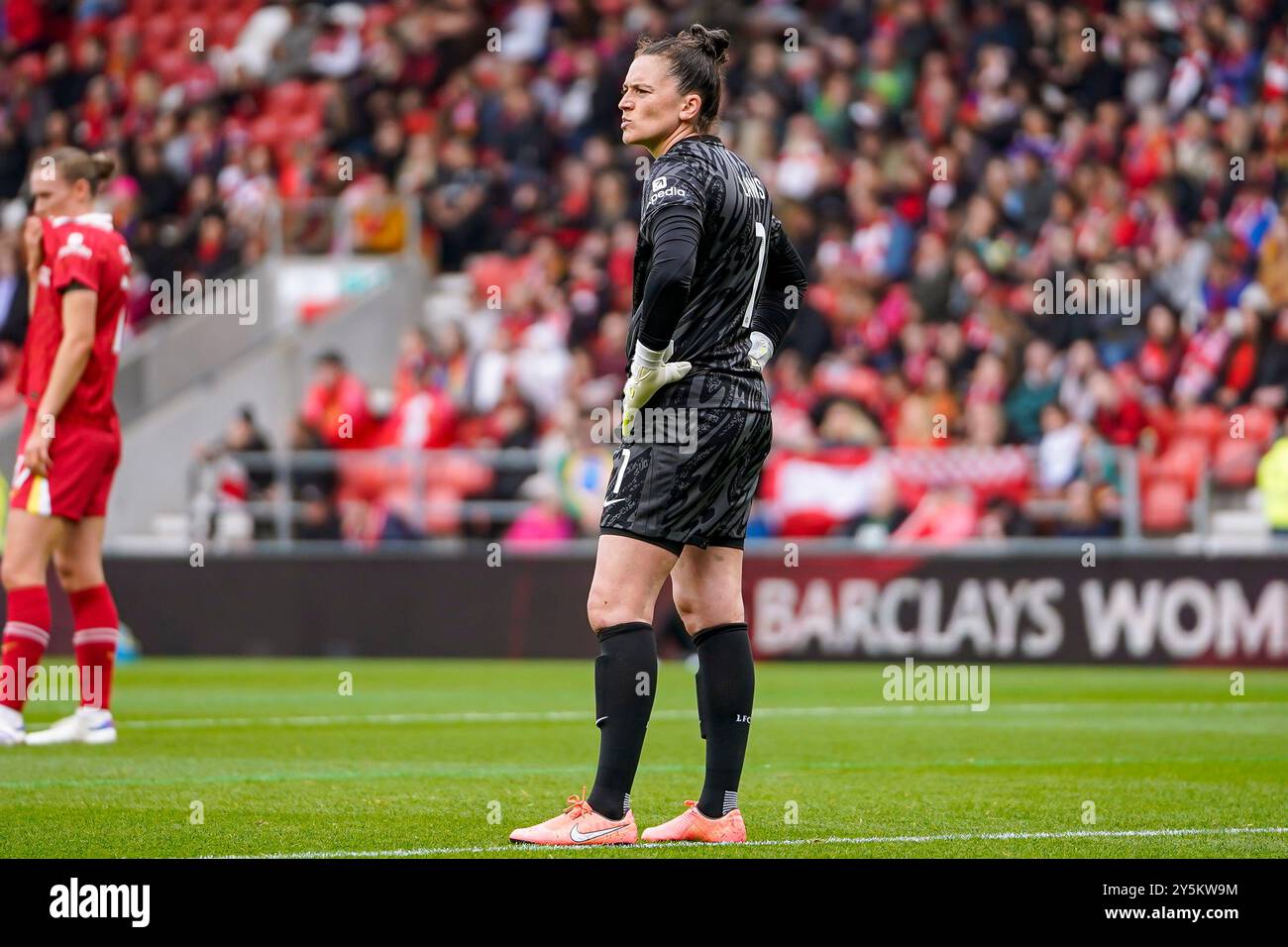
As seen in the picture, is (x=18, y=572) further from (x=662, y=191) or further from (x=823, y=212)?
(x=823, y=212)

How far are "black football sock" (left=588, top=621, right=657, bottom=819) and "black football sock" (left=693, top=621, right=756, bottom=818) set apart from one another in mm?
294

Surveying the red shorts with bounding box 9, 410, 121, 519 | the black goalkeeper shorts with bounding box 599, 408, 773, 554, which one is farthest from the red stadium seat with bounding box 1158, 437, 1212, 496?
the black goalkeeper shorts with bounding box 599, 408, 773, 554

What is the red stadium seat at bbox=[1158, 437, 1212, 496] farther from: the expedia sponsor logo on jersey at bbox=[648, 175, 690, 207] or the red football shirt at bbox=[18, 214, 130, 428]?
the expedia sponsor logo on jersey at bbox=[648, 175, 690, 207]

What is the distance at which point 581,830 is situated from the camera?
648 cm

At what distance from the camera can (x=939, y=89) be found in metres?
22.3

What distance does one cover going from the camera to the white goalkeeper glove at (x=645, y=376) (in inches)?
254

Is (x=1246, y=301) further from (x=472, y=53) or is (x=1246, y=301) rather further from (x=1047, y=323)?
(x=472, y=53)

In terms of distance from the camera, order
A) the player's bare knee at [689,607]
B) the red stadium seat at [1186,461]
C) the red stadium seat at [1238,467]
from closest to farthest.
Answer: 1. the player's bare knee at [689,607]
2. the red stadium seat at [1238,467]
3. the red stadium seat at [1186,461]

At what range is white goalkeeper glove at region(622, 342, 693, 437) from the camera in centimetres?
645

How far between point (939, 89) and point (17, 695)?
14.9 m

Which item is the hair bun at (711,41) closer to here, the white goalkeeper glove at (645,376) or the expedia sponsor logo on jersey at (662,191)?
the expedia sponsor logo on jersey at (662,191)

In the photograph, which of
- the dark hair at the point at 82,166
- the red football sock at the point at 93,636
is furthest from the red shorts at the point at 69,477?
the dark hair at the point at 82,166

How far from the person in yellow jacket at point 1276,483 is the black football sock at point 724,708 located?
10901mm

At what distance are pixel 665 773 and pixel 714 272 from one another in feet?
9.70
